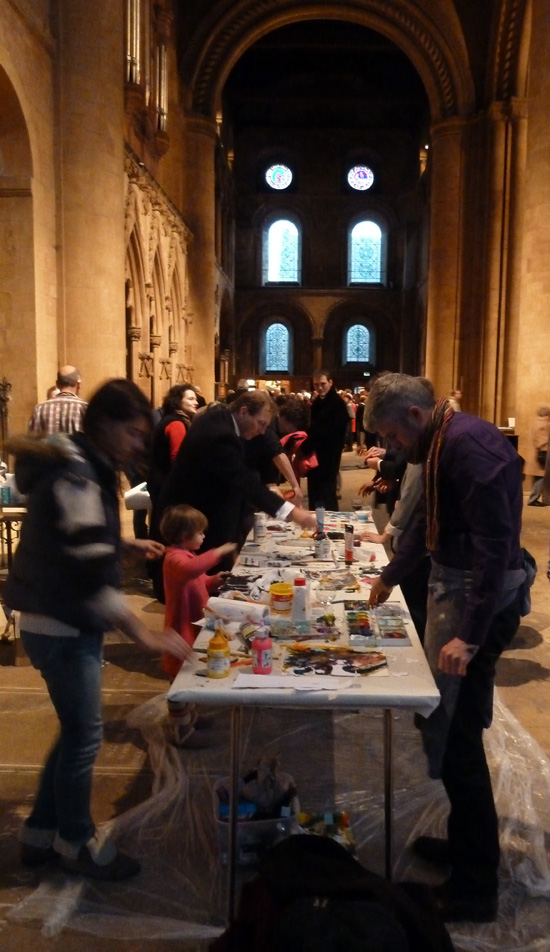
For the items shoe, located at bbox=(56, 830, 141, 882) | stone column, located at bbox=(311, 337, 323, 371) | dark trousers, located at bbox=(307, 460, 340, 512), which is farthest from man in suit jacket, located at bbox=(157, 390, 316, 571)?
stone column, located at bbox=(311, 337, 323, 371)

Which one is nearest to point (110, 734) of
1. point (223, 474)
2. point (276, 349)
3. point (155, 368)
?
→ point (223, 474)

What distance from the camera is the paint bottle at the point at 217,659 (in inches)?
103

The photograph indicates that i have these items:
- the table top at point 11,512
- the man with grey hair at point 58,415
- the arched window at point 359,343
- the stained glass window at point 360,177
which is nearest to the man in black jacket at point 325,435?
the man with grey hair at point 58,415

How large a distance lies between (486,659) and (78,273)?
8759 millimetres

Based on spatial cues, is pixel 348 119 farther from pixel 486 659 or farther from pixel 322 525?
pixel 486 659

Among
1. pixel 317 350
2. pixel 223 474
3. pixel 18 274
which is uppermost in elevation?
pixel 18 274

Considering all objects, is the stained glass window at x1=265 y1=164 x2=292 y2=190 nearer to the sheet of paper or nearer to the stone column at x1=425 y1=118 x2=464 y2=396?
the stone column at x1=425 y1=118 x2=464 y2=396

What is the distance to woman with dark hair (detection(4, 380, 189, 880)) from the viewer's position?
7.60 ft

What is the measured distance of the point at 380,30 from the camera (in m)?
19.0

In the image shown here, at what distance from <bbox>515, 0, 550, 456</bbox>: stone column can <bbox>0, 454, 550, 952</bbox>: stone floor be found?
19.0 ft

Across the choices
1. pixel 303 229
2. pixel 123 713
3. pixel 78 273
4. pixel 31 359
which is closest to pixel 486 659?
pixel 123 713

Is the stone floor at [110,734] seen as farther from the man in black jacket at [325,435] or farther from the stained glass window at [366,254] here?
the stained glass window at [366,254]

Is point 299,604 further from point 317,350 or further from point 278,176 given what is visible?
point 278,176

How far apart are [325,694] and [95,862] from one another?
104 centimetres
